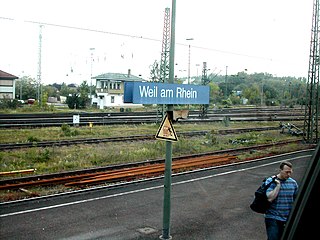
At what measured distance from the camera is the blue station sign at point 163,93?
645 centimetres

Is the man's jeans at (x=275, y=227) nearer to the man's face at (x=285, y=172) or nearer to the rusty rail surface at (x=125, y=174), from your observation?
the man's face at (x=285, y=172)

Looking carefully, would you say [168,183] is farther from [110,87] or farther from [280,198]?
Answer: [110,87]

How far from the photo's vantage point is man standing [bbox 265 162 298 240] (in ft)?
16.3

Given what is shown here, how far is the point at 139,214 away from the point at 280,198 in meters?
4.86

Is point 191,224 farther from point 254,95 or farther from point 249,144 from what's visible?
point 254,95

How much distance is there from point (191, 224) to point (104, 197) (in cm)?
301

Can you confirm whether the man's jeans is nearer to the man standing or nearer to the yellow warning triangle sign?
the man standing

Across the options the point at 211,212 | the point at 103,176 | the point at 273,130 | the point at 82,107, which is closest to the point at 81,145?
the point at 103,176

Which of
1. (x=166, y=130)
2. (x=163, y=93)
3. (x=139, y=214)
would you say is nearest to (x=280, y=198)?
(x=163, y=93)

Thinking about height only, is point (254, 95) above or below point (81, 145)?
above

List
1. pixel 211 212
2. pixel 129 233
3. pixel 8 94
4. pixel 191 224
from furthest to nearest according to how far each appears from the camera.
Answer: pixel 8 94, pixel 211 212, pixel 191 224, pixel 129 233

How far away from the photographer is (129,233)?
795cm

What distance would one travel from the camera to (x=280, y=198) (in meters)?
5.00

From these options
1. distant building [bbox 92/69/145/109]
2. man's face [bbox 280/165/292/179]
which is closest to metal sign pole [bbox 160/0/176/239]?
man's face [bbox 280/165/292/179]
